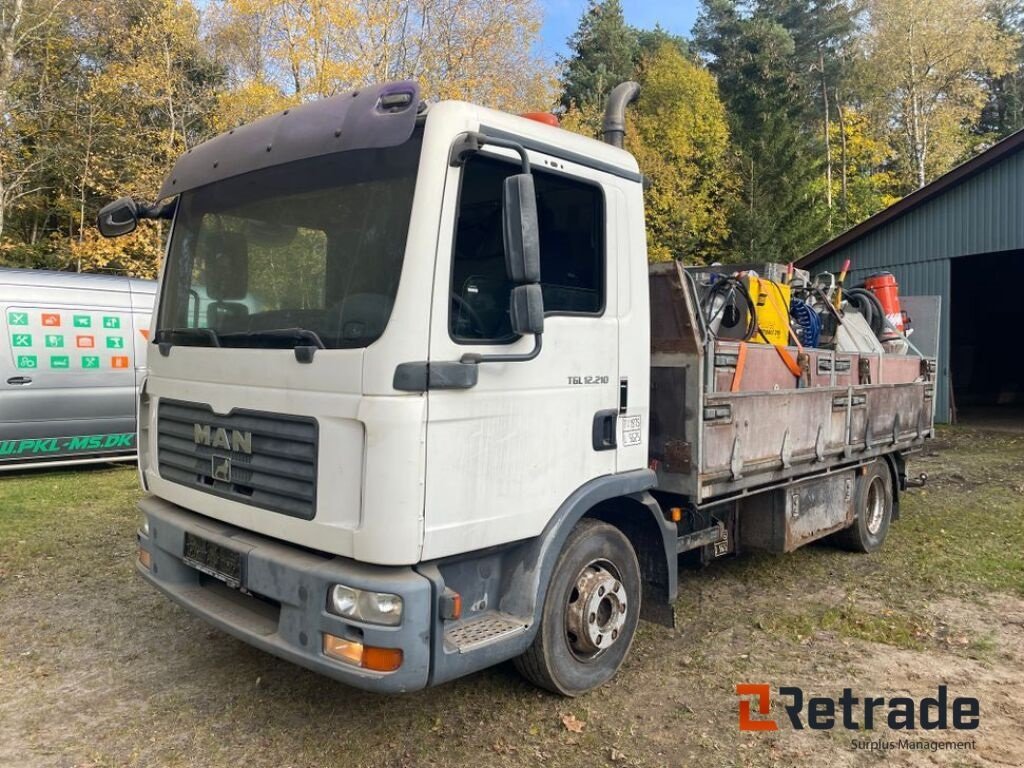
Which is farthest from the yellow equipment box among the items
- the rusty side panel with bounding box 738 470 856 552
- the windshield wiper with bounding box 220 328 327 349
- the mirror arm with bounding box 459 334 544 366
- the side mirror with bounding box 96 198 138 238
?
the side mirror with bounding box 96 198 138 238

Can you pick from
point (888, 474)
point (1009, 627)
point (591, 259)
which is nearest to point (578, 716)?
point (591, 259)

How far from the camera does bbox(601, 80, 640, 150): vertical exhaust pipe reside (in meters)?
4.05

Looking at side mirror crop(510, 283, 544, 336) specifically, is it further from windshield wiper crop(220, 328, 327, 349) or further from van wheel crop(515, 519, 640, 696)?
van wheel crop(515, 519, 640, 696)

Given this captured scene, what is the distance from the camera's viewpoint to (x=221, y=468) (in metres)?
3.28

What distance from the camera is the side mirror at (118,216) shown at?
404cm

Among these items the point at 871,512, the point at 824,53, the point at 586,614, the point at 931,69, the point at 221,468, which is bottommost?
the point at 871,512

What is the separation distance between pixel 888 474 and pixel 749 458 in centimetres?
307

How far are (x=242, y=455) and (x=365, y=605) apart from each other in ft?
3.04

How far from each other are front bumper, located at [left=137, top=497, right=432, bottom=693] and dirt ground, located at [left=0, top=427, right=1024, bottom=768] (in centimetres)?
54

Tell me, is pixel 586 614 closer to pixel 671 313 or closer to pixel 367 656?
pixel 367 656

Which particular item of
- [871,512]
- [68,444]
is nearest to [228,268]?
[871,512]

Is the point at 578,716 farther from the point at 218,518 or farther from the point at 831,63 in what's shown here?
the point at 831,63

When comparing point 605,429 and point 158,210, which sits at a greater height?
point 158,210

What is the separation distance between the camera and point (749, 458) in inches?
172
